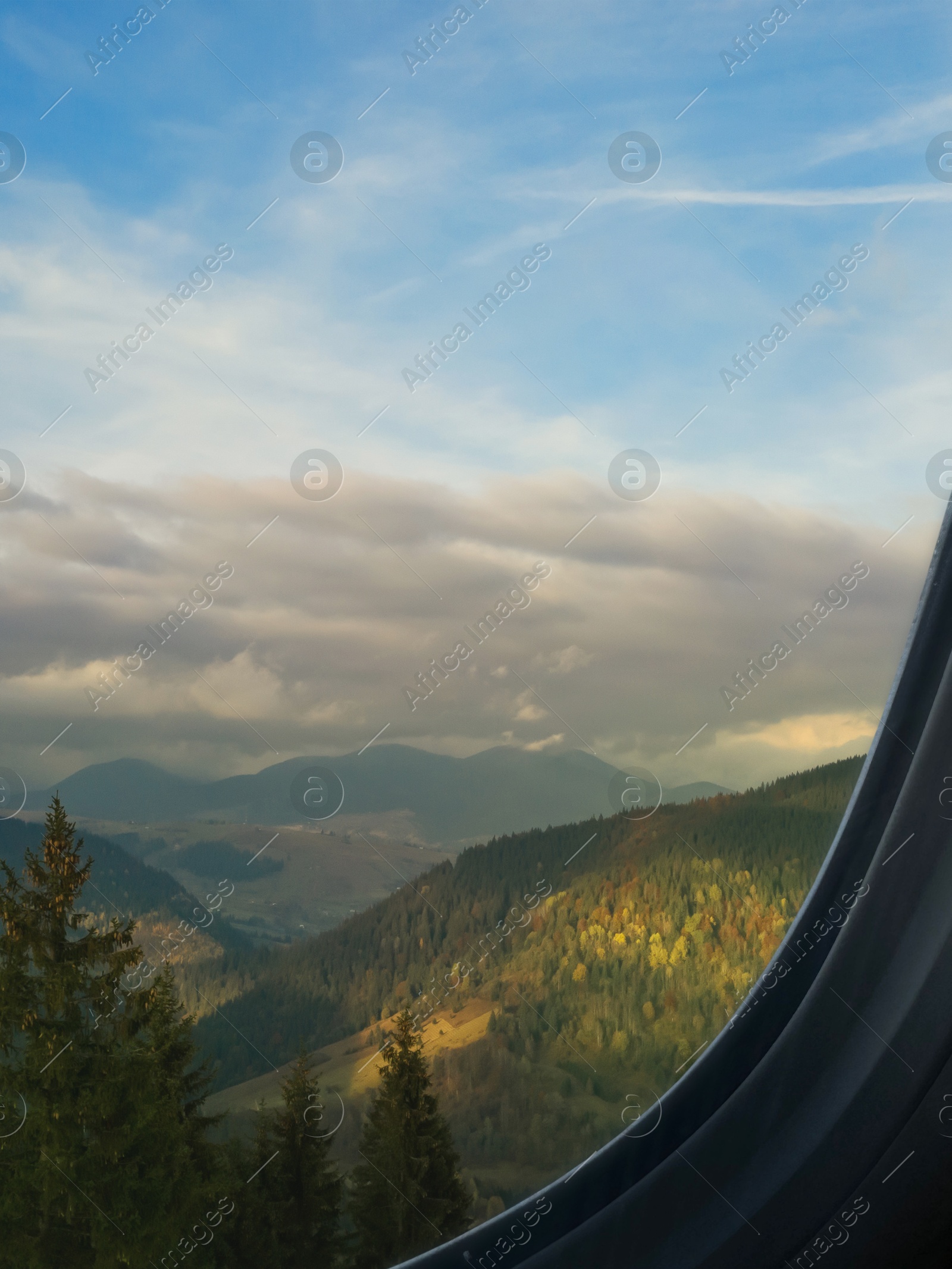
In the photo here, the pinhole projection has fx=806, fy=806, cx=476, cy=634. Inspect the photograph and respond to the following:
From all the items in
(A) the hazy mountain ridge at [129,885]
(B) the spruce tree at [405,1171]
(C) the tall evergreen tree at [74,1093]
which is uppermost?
(A) the hazy mountain ridge at [129,885]

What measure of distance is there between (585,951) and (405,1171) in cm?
108

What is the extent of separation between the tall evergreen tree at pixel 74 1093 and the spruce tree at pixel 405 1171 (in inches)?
32.3

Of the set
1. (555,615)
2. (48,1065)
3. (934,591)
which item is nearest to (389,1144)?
(48,1065)

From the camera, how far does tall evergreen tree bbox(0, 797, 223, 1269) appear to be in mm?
2213

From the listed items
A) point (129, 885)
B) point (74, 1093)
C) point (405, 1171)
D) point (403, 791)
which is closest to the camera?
point (74, 1093)

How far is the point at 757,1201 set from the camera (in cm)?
107

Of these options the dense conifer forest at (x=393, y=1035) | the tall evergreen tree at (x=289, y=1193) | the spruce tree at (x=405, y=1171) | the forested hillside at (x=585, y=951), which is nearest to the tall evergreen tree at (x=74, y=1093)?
the dense conifer forest at (x=393, y=1035)

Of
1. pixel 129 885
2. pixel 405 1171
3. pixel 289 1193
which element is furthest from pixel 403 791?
pixel 289 1193

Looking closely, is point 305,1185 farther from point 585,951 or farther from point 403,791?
point 403,791

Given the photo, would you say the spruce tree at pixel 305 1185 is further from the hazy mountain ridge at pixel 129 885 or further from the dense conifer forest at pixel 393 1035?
→ the hazy mountain ridge at pixel 129 885

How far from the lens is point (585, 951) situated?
316 centimetres

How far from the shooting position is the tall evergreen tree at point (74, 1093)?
2.21m

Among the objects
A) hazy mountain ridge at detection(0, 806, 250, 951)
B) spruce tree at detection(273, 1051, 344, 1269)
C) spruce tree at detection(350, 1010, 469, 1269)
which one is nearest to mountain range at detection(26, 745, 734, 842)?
hazy mountain ridge at detection(0, 806, 250, 951)

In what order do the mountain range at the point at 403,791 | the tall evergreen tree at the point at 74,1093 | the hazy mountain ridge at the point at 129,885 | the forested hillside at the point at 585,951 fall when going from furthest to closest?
1. the mountain range at the point at 403,791
2. the hazy mountain ridge at the point at 129,885
3. the forested hillside at the point at 585,951
4. the tall evergreen tree at the point at 74,1093
